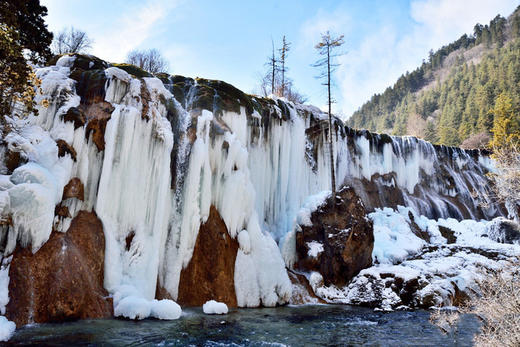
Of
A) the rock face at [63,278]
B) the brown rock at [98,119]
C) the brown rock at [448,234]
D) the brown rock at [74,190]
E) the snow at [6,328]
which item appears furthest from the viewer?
the brown rock at [448,234]

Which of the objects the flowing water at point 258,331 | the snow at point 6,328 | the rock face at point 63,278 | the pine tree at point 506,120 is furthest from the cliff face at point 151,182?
the pine tree at point 506,120

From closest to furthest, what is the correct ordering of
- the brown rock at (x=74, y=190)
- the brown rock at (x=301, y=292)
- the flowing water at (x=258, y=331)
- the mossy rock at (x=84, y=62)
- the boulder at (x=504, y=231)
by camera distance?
1. the flowing water at (x=258, y=331)
2. the brown rock at (x=74, y=190)
3. the mossy rock at (x=84, y=62)
4. the brown rock at (x=301, y=292)
5. the boulder at (x=504, y=231)

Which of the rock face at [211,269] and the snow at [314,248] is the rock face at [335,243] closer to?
the snow at [314,248]

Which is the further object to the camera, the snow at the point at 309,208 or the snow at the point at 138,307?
the snow at the point at 309,208

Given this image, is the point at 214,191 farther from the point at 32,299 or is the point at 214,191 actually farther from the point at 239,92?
the point at 32,299

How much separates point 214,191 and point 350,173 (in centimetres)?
1336

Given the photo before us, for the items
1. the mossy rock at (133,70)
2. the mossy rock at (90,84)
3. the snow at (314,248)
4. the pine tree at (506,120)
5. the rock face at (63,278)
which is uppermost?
the pine tree at (506,120)

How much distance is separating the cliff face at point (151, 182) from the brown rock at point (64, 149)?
0.11 ft

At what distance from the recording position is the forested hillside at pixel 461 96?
44.5m

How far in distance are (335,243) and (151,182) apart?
8166 mm

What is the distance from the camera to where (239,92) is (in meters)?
14.5

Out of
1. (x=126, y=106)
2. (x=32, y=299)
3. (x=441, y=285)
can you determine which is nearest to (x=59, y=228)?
(x=32, y=299)

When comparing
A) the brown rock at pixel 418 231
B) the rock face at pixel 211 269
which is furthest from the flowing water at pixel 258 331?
the brown rock at pixel 418 231

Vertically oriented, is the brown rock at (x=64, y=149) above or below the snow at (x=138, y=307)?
above
